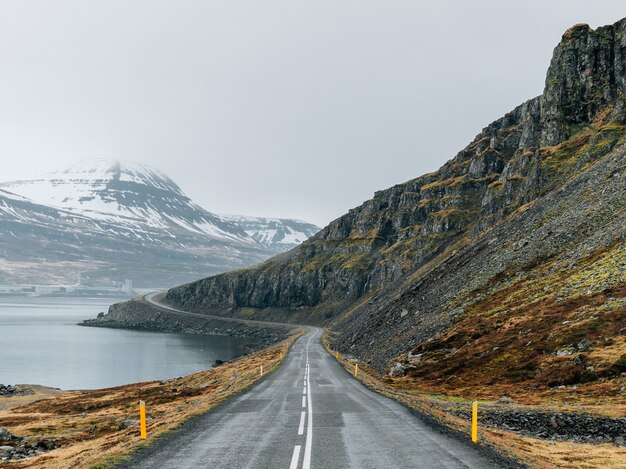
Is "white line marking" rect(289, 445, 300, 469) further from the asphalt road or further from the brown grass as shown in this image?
the brown grass

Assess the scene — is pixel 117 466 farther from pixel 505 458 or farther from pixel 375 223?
pixel 375 223

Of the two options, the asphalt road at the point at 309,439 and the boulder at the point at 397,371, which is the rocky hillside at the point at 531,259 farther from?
the asphalt road at the point at 309,439

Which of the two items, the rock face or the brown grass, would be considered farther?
the rock face

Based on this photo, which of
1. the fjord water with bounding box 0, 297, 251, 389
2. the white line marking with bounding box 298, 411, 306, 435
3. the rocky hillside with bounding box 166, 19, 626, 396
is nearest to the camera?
the white line marking with bounding box 298, 411, 306, 435

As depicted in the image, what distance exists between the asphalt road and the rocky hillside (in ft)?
52.2

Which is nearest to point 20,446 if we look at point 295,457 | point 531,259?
point 295,457

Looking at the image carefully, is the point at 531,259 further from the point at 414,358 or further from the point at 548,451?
the point at 548,451

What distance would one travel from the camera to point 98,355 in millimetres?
125250

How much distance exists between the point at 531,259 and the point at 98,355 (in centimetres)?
11243

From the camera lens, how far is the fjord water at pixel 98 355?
9406 cm

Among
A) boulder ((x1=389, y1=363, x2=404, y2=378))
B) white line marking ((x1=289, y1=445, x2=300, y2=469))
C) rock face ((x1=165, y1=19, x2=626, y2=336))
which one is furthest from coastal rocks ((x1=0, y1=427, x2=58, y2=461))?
rock face ((x1=165, y1=19, x2=626, y2=336))

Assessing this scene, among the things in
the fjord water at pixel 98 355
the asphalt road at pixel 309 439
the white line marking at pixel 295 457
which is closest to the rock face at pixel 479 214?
the asphalt road at pixel 309 439

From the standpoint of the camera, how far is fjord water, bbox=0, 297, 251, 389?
94062 millimetres

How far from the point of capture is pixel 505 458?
609 inches
